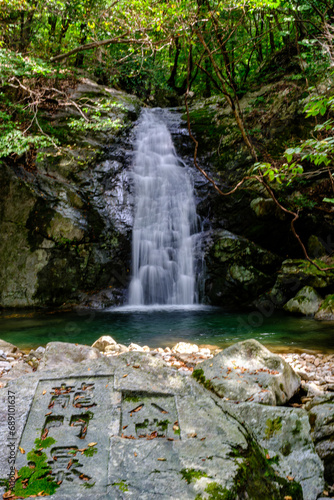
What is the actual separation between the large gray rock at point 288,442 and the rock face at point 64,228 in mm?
8431

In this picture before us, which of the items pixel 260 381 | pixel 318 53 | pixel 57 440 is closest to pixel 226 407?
pixel 260 381

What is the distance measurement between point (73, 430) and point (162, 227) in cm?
964

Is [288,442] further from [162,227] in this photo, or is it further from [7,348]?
[162,227]

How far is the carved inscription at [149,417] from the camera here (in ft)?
6.95

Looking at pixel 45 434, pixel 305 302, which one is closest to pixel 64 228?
pixel 305 302

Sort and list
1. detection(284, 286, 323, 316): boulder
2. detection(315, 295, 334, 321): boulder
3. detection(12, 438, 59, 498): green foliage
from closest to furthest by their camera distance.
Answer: detection(12, 438, 59, 498): green foliage < detection(315, 295, 334, 321): boulder < detection(284, 286, 323, 316): boulder

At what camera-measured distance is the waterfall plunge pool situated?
657 centimetres

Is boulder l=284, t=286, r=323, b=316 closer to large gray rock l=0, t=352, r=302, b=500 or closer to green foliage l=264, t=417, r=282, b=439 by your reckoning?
green foliage l=264, t=417, r=282, b=439

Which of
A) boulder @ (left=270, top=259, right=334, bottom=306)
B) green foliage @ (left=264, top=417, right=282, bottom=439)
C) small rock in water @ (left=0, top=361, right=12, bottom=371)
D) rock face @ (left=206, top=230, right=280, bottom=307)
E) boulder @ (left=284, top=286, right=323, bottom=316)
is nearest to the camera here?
green foliage @ (left=264, top=417, right=282, bottom=439)

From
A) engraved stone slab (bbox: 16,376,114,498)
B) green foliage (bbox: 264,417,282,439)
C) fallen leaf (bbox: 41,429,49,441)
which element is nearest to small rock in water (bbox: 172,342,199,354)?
green foliage (bbox: 264,417,282,439)

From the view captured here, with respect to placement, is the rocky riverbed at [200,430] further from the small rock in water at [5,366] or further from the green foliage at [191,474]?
the small rock in water at [5,366]

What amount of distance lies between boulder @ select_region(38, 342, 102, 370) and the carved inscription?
1.45m

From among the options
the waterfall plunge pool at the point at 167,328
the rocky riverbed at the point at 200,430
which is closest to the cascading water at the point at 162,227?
the waterfall plunge pool at the point at 167,328

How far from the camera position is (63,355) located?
397cm
